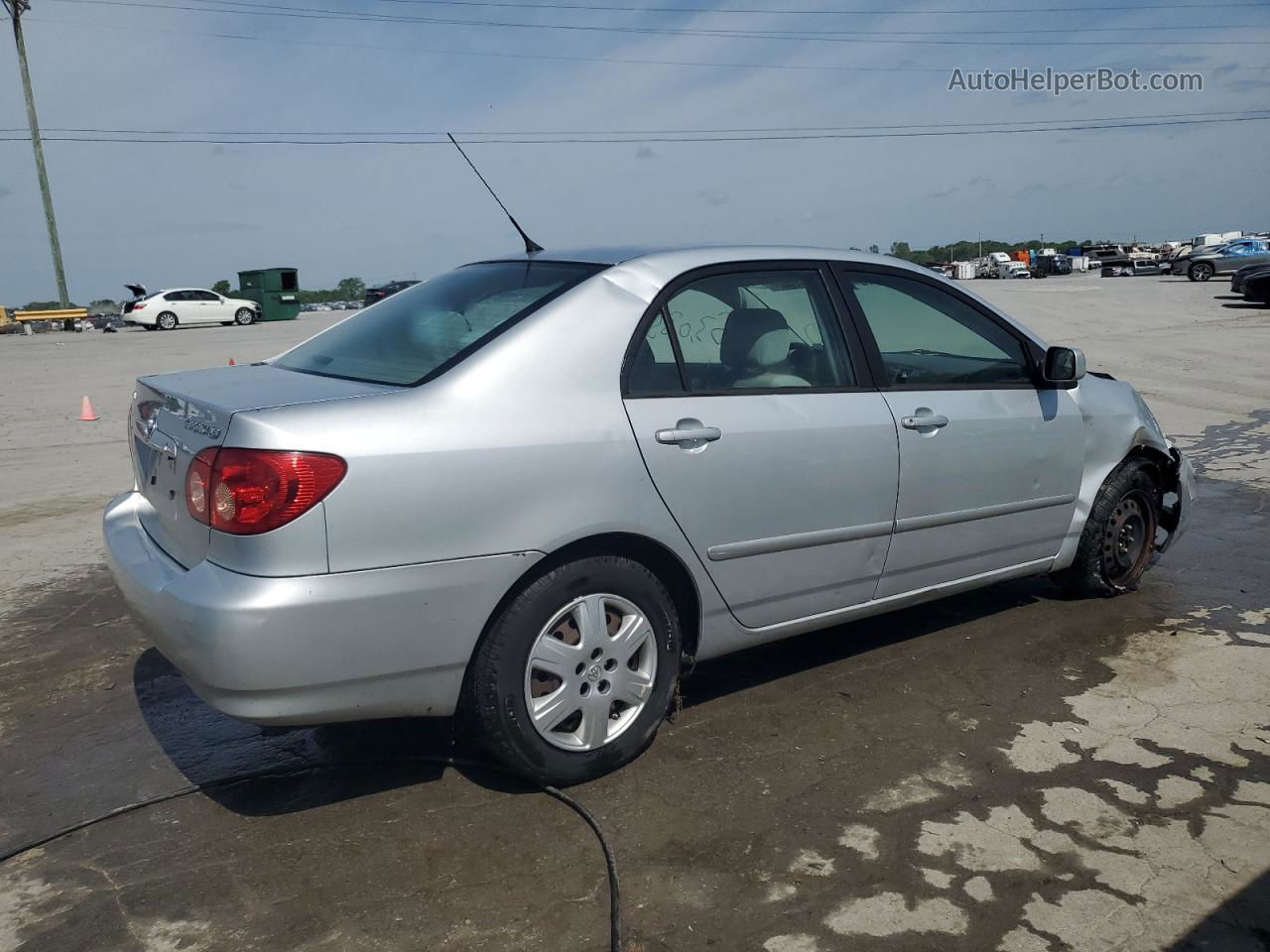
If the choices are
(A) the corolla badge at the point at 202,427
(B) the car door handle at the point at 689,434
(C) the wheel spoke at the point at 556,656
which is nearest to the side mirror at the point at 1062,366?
(B) the car door handle at the point at 689,434

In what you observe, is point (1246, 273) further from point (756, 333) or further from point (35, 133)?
point (35, 133)

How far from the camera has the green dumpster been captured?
129ft

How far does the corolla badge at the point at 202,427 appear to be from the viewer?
2941mm

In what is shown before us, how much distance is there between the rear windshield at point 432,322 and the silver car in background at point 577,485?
18mm

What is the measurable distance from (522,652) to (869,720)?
4.57ft

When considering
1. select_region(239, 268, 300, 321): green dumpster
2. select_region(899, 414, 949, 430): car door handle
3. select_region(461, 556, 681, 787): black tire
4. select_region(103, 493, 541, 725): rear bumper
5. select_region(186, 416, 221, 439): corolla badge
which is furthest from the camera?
select_region(239, 268, 300, 321): green dumpster

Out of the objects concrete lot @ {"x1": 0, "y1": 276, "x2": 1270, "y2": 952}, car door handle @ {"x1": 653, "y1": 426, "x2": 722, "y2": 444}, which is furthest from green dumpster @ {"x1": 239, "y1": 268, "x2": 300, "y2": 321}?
car door handle @ {"x1": 653, "y1": 426, "x2": 722, "y2": 444}

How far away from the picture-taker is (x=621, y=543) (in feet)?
10.9

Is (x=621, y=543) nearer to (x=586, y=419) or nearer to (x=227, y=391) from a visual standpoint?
(x=586, y=419)

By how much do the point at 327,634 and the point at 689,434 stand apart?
4.16 ft

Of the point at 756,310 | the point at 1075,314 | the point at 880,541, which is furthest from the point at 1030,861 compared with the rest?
the point at 1075,314

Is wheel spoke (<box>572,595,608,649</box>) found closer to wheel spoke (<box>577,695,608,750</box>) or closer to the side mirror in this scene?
wheel spoke (<box>577,695,608,750</box>)

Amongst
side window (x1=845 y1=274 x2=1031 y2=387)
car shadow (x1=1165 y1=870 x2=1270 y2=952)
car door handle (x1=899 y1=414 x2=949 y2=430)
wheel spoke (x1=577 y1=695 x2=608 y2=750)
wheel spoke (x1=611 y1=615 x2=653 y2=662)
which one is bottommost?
car shadow (x1=1165 y1=870 x2=1270 y2=952)

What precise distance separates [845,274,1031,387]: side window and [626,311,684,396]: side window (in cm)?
97
